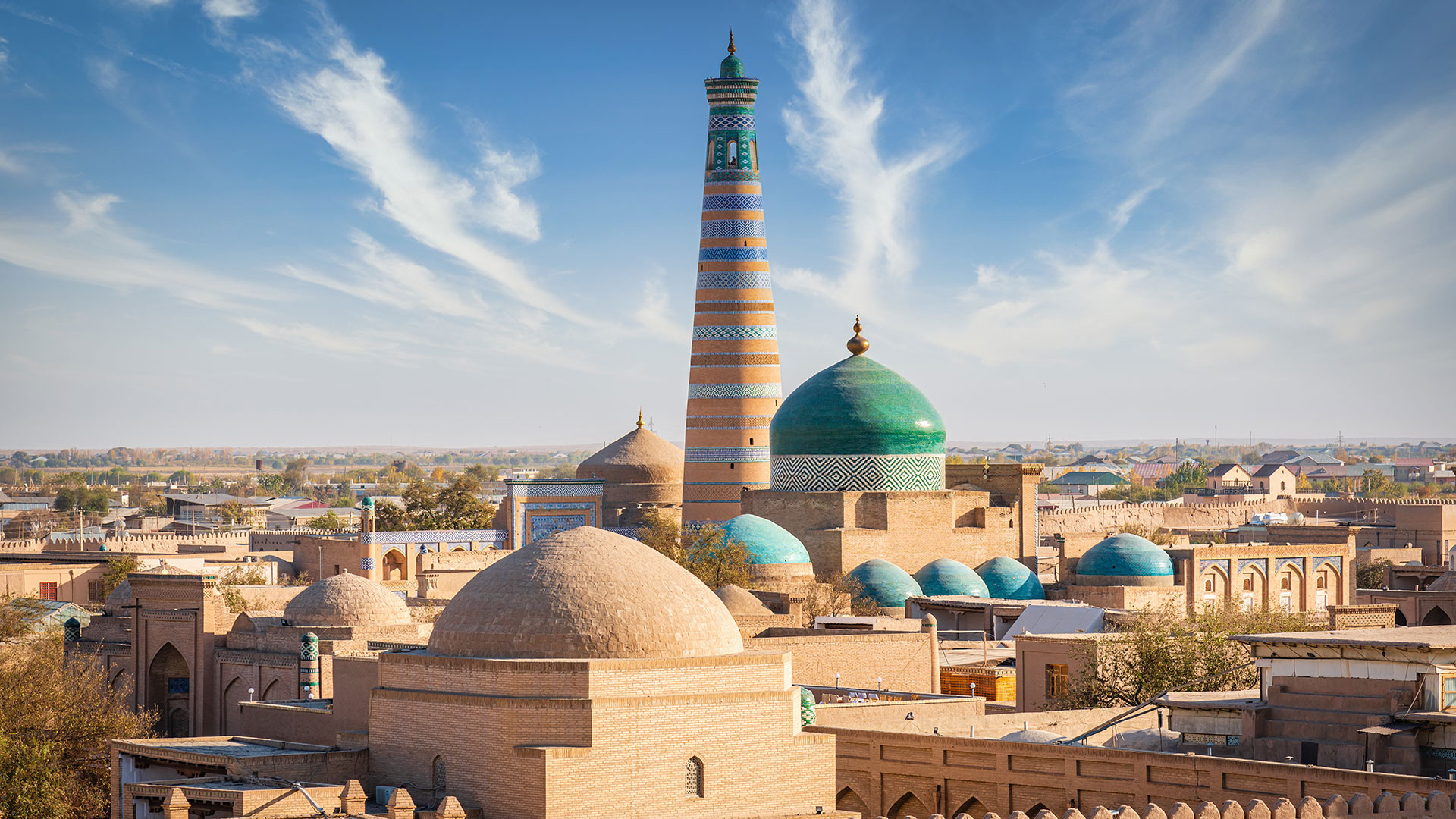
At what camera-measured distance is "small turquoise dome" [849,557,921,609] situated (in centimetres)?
3170

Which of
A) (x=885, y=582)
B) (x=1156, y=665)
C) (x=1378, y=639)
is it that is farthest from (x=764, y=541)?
(x=1378, y=639)

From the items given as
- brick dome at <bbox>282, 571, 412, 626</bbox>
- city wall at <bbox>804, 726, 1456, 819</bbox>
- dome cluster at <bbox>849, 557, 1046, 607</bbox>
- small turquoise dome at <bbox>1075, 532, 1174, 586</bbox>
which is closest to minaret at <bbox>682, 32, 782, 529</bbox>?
dome cluster at <bbox>849, 557, 1046, 607</bbox>

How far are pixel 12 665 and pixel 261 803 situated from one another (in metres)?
11.4

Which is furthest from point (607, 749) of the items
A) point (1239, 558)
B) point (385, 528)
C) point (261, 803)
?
point (385, 528)


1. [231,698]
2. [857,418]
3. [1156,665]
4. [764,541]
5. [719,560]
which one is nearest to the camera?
[1156,665]

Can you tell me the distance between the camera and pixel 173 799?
597 inches

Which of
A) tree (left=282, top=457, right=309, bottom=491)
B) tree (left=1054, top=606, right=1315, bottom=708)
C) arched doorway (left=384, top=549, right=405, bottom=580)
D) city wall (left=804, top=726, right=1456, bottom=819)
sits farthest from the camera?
tree (left=282, top=457, right=309, bottom=491)

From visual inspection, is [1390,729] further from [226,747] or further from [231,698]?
[231,698]

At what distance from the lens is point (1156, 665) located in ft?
73.0

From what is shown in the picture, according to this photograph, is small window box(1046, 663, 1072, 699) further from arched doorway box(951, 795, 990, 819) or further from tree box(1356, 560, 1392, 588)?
tree box(1356, 560, 1392, 588)

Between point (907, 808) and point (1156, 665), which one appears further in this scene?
point (1156, 665)

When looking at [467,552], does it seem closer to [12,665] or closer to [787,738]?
[12,665]

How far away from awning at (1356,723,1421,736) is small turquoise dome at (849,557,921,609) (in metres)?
15.8

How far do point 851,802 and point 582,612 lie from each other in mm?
4206
